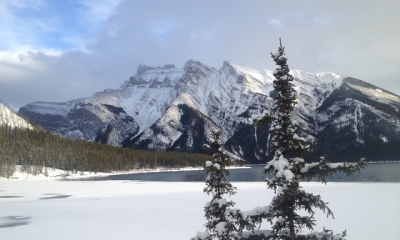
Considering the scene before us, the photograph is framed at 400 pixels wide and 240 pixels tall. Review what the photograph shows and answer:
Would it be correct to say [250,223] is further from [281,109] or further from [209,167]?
[281,109]

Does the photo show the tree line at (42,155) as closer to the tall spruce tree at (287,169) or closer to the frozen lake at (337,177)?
the frozen lake at (337,177)

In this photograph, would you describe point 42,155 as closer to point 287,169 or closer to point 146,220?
point 146,220

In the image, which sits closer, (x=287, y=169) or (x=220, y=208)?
(x=287, y=169)

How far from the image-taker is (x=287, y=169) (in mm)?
9898

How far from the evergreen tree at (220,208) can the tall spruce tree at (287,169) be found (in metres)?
0.75

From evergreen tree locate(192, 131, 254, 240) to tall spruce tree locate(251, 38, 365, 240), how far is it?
747 mm

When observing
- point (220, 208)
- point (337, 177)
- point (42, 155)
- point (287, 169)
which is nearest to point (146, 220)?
point (220, 208)

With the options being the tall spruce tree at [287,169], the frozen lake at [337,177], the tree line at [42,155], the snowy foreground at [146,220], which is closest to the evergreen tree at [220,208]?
the tall spruce tree at [287,169]

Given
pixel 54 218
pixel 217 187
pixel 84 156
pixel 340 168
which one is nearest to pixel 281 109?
pixel 340 168

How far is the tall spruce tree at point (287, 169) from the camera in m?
9.95

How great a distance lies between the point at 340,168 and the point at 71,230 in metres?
26.2

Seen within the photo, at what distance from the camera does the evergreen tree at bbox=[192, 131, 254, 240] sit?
10556 mm

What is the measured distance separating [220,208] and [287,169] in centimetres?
299

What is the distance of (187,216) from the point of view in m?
31.7
